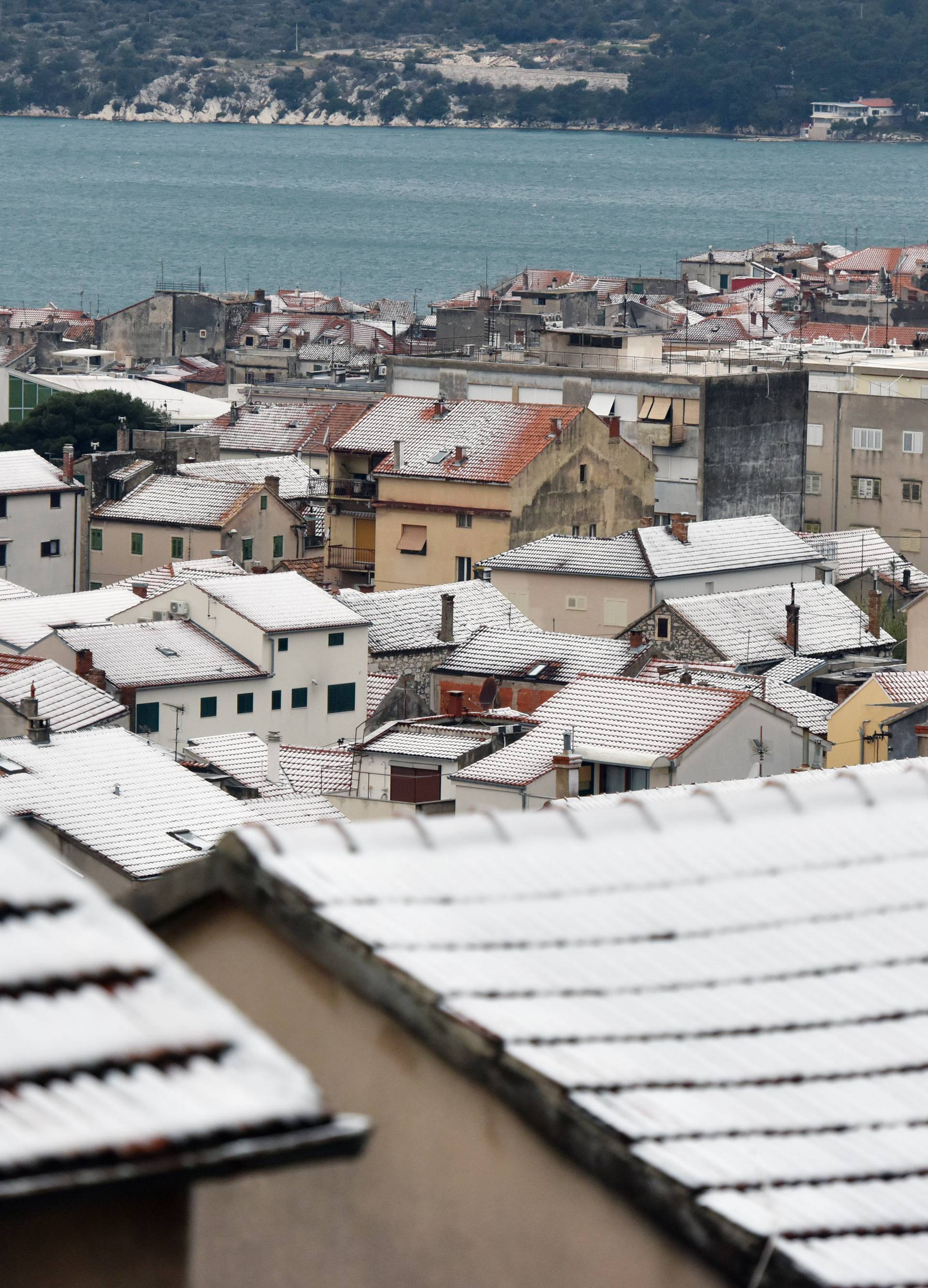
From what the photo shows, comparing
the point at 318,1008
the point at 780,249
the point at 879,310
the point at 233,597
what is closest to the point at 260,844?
the point at 318,1008

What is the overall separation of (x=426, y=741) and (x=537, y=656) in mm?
7946

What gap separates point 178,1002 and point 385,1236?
0.96 meters

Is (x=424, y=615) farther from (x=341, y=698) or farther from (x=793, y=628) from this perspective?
(x=793, y=628)

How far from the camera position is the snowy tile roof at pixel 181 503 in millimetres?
47750

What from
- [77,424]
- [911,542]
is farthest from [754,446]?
[77,424]

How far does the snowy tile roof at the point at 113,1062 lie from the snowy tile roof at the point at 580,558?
130 ft

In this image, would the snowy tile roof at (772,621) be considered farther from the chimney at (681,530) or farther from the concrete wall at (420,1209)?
the concrete wall at (420,1209)

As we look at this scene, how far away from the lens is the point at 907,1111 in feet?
13.3

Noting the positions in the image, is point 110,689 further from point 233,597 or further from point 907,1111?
point 907,1111

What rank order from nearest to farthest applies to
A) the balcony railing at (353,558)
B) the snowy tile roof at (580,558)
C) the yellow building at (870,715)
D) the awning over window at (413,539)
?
1. the yellow building at (870,715)
2. the snowy tile roof at (580,558)
3. the awning over window at (413,539)
4. the balcony railing at (353,558)

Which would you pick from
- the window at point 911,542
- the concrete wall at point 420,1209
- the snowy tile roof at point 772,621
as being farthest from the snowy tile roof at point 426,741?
the window at point 911,542

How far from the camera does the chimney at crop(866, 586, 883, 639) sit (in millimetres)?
40375

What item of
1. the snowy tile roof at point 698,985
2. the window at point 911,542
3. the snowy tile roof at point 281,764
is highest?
the snowy tile roof at point 698,985

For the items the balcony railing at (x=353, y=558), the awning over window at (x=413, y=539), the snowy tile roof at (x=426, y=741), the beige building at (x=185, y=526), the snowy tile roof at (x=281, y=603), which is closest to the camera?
the snowy tile roof at (x=426, y=741)
